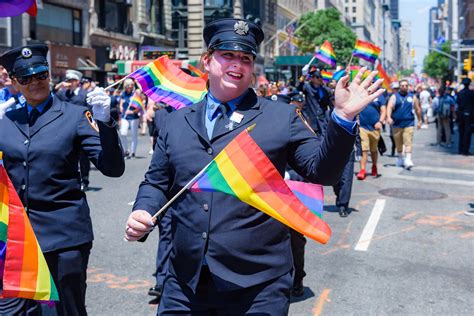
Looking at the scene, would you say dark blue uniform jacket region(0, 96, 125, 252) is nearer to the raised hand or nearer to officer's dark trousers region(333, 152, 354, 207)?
the raised hand

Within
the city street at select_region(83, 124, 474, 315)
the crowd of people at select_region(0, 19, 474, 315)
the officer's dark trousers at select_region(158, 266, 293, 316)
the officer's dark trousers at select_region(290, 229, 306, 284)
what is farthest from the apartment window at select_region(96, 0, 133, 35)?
the officer's dark trousers at select_region(158, 266, 293, 316)

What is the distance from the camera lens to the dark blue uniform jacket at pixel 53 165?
3.76 m

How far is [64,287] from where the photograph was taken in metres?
3.84

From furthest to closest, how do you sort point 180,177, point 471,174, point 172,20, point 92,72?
point 172,20
point 92,72
point 471,174
point 180,177

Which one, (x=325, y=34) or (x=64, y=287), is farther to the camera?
(x=325, y=34)

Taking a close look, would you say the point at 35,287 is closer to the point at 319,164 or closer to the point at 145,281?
the point at 319,164

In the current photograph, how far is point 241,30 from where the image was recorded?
121 inches

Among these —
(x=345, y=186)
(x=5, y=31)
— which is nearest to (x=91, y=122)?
(x=345, y=186)

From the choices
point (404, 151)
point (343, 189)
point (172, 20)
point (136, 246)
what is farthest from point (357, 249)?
point (172, 20)

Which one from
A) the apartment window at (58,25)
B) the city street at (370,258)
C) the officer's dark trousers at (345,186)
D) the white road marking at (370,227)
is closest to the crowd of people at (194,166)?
the city street at (370,258)

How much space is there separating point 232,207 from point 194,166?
26 centimetres

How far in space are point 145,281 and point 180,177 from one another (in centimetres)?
340

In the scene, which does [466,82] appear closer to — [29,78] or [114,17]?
[29,78]

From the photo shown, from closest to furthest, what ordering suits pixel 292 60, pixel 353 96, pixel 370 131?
pixel 353 96 < pixel 370 131 < pixel 292 60
